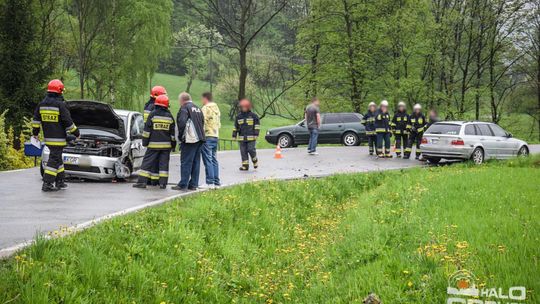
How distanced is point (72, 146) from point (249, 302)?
298 inches

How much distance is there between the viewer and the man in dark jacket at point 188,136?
11.6 meters

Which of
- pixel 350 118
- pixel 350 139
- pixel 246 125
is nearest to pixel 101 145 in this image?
pixel 246 125

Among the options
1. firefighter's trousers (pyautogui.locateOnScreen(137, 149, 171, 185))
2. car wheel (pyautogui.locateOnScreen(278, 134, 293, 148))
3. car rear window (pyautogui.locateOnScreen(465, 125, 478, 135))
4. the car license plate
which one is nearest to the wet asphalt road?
firefighter's trousers (pyautogui.locateOnScreen(137, 149, 171, 185))

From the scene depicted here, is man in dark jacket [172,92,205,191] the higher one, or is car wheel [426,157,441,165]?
man in dark jacket [172,92,205,191]

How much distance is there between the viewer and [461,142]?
18609 millimetres

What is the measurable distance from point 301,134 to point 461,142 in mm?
9777

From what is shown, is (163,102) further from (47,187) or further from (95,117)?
(47,187)

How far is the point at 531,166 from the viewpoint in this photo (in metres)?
17.7

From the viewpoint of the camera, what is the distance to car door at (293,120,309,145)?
26969 millimetres

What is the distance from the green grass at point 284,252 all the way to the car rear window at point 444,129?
735 cm

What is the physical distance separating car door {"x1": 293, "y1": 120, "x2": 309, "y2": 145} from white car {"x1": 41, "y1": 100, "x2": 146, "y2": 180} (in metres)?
14.3

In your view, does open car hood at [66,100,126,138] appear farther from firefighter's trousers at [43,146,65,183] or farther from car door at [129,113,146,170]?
firefighter's trousers at [43,146,65,183]

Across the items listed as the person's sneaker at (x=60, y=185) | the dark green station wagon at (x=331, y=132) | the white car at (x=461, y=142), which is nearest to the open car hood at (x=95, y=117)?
the person's sneaker at (x=60, y=185)

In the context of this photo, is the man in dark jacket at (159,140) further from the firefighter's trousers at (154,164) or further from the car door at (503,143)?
the car door at (503,143)
